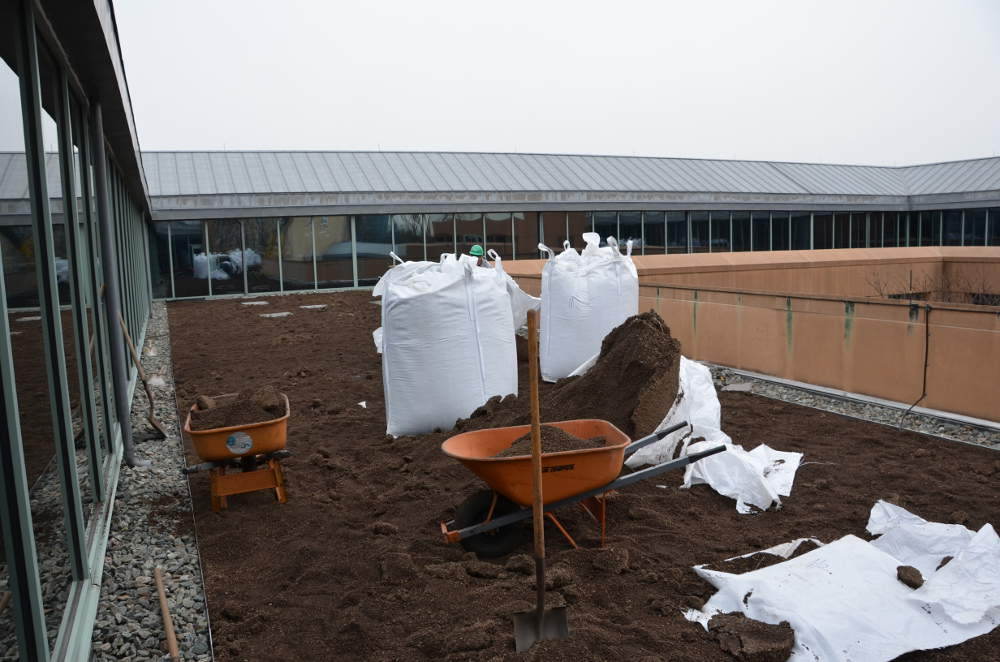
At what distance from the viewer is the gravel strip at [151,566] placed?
130 inches

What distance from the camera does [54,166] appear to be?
12.9 feet

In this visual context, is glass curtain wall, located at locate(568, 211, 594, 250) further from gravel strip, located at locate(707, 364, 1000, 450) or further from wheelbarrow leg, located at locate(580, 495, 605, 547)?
Result: wheelbarrow leg, located at locate(580, 495, 605, 547)

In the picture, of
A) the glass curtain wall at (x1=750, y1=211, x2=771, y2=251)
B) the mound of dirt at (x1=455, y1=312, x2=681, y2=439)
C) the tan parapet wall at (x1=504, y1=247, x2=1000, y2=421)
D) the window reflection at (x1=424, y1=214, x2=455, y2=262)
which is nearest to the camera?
the mound of dirt at (x1=455, y1=312, x2=681, y2=439)

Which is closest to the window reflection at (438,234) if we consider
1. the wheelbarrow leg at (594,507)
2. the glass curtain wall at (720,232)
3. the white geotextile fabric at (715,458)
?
the glass curtain wall at (720,232)

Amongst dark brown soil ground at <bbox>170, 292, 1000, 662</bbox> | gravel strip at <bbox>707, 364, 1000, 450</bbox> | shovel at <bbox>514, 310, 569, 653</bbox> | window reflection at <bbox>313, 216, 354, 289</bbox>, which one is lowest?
gravel strip at <bbox>707, 364, 1000, 450</bbox>

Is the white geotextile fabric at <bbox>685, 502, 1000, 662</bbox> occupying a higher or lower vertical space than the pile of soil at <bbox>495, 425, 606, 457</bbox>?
lower

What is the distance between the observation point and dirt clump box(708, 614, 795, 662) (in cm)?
311

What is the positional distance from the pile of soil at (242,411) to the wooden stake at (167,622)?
124 centimetres

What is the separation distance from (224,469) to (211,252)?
1662 centimetres

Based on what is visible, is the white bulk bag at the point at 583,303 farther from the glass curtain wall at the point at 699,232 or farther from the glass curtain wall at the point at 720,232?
the glass curtain wall at the point at 720,232

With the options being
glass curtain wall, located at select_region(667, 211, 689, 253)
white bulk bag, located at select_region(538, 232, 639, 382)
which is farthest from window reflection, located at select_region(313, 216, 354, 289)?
white bulk bag, located at select_region(538, 232, 639, 382)

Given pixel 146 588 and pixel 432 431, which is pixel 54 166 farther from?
pixel 432 431

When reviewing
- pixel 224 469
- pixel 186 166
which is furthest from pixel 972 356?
pixel 186 166

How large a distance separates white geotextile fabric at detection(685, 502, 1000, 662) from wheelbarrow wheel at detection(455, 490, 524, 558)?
3.26 feet
